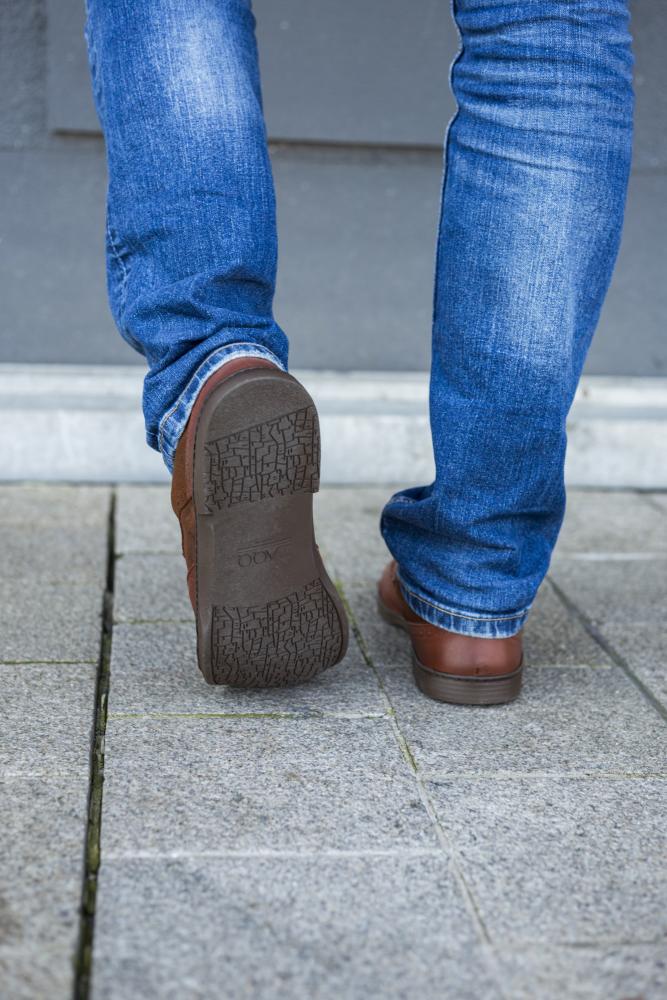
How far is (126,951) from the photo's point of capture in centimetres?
105

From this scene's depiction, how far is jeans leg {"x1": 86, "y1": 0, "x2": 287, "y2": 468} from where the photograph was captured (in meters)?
1.41

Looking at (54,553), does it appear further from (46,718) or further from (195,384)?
(195,384)

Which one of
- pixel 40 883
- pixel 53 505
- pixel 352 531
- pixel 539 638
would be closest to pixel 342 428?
pixel 352 531

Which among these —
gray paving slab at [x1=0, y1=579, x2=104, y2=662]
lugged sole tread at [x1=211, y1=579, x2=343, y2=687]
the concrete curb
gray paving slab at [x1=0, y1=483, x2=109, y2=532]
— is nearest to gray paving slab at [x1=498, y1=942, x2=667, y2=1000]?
lugged sole tread at [x1=211, y1=579, x2=343, y2=687]

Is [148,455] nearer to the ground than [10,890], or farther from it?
nearer to the ground

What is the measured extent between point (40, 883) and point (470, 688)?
678mm

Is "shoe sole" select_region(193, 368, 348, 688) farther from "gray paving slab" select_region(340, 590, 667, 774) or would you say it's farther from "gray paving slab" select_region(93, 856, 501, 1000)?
"gray paving slab" select_region(93, 856, 501, 1000)

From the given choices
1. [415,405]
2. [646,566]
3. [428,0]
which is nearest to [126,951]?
[646,566]

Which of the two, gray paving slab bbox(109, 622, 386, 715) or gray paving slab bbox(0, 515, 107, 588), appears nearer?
gray paving slab bbox(109, 622, 386, 715)

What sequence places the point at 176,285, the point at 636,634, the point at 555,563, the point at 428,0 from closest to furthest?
1. the point at 176,285
2. the point at 636,634
3. the point at 555,563
4. the point at 428,0

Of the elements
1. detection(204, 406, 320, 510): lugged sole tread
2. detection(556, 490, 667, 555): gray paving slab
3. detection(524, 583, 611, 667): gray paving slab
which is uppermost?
detection(204, 406, 320, 510): lugged sole tread

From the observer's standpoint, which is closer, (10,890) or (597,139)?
(10,890)

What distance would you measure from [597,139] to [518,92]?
0.39ft

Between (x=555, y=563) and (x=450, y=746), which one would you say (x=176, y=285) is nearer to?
(x=450, y=746)
